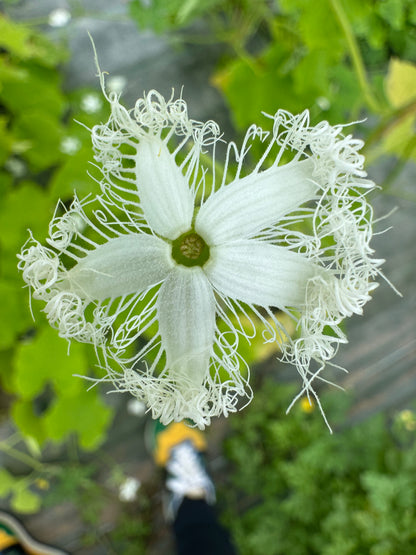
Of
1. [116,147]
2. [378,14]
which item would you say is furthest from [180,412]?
[378,14]

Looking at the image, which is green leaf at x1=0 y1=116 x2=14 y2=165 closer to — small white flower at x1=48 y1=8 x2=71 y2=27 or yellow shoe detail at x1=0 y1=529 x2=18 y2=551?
small white flower at x1=48 y1=8 x2=71 y2=27

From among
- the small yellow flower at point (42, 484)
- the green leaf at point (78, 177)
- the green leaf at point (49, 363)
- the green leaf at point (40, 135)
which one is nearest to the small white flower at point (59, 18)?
the green leaf at point (40, 135)

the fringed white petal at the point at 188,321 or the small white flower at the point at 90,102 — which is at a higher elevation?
the fringed white petal at the point at 188,321

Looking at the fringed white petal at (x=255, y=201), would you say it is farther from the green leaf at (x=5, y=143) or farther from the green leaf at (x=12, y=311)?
the green leaf at (x=5, y=143)

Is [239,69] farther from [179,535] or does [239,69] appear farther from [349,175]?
[179,535]

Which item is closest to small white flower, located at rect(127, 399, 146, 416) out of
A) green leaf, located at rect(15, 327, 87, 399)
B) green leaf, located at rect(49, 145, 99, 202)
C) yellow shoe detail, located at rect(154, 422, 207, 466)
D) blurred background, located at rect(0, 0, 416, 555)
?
Result: blurred background, located at rect(0, 0, 416, 555)

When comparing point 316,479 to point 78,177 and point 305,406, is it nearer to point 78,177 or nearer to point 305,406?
point 305,406
